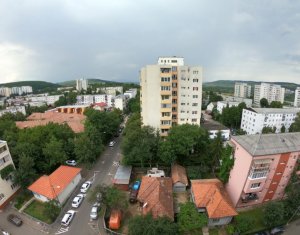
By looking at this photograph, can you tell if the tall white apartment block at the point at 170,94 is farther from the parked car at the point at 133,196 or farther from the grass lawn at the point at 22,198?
the grass lawn at the point at 22,198

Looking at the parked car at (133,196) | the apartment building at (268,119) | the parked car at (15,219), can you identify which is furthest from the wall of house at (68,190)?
the apartment building at (268,119)

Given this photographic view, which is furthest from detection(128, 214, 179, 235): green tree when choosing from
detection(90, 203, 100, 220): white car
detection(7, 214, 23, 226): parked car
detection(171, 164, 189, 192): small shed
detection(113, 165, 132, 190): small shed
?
detection(7, 214, 23, 226): parked car

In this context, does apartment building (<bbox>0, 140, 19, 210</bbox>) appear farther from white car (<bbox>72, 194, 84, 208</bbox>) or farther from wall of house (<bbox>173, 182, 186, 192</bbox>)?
wall of house (<bbox>173, 182, 186, 192</bbox>)

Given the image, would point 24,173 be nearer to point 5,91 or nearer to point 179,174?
point 179,174

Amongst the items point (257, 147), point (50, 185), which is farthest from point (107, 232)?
point (257, 147)

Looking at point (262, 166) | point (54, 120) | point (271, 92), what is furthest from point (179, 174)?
point (271, 92)
